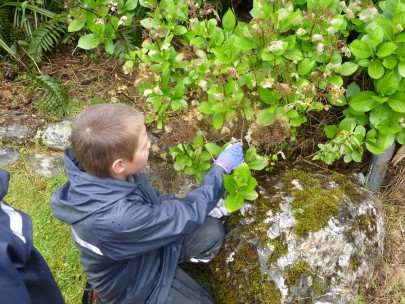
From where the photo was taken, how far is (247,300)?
111 inches

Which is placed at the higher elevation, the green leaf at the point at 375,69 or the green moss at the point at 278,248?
the green leaf at the point at 375,69

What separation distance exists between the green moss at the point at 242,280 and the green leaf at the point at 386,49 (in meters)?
1.53

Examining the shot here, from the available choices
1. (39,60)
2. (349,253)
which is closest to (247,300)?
(349,253)

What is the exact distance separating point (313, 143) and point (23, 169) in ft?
8.96

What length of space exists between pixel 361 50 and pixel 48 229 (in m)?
2.90

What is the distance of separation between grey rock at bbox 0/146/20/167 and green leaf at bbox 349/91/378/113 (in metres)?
3.15

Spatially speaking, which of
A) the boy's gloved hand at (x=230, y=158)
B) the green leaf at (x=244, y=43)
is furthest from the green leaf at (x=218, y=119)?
the green leaf at (x=244, y=43)

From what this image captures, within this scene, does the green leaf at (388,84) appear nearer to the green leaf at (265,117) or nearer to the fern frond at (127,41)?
the green leaf at (265,117)

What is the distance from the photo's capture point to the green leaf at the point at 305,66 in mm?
2766

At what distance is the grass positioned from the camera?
3.38 m

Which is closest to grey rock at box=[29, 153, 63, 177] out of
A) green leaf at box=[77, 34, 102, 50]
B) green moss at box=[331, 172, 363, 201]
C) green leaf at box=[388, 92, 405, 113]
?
green leaf at box=[77, 34, 102, 50]

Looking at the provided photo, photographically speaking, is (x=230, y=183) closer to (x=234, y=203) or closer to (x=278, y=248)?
(x=234, y=203)

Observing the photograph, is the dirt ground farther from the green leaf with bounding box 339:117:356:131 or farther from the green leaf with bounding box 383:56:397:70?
the green leaf with bounding box 383:56:397:70

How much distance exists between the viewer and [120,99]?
411 centimetres
